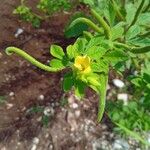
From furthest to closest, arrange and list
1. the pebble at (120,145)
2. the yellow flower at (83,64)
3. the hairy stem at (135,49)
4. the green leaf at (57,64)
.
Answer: the pebble at (120,145) → the hairy stem at (135,49) → the green leaf at (57,64) → the yellow flower at (83,64)

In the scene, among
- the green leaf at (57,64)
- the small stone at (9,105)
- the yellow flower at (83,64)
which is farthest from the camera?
the small stone at (9,105)

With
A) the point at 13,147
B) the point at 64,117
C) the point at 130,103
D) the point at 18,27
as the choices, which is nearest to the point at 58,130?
the point at 64,117

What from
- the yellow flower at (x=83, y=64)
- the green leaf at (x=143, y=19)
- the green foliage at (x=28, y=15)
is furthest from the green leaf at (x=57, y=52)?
the green foliage at (x=28, y=15)

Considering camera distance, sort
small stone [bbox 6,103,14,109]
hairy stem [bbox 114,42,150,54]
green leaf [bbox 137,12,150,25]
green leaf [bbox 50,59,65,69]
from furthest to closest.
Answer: small stone [bbox 6,103,14,109] → green leaf [bbox 137,12,150,25] → hairy stem [bbox 114,42,150,54] → green leaf [bbox 50,59,65,69]

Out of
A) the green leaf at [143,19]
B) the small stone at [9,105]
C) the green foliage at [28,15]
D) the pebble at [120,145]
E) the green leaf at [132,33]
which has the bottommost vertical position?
the small stone at [9,105]

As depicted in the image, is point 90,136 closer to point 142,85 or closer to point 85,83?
point 142,85


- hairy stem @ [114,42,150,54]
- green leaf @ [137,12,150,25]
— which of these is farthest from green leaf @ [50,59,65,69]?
green leaf @ [137,12,150,25]

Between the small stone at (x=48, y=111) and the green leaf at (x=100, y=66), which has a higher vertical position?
the green leaf at (x=100, y=66)

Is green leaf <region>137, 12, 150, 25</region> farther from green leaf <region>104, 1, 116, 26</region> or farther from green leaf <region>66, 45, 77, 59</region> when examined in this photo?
green leaf <region>66, 45, 77, 59</region>

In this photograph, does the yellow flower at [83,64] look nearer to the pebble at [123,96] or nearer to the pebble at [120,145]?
the pebble at [120,145]
